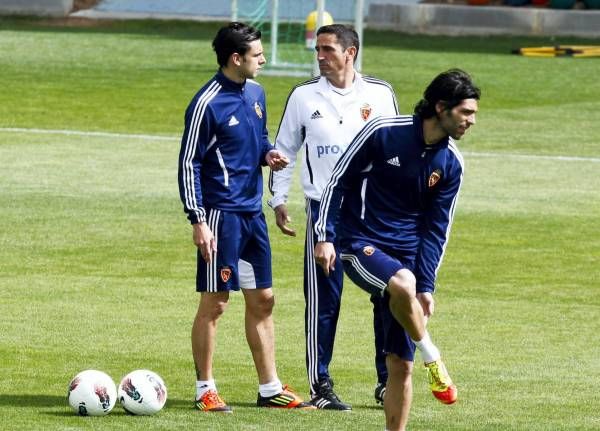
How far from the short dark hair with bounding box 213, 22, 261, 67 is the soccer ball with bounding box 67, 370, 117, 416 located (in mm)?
2030

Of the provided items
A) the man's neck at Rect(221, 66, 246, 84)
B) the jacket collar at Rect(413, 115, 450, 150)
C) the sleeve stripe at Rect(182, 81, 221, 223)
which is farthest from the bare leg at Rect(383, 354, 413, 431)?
the man's neck at Rect(221, 66, 246, 84)

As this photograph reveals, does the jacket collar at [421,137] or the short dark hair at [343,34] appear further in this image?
the short dark hair at [343,34]

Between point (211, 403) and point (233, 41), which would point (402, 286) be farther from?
point (233, 41)

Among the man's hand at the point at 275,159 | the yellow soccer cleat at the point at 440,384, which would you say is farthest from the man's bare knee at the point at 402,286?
the man's hand at the point at 275,159

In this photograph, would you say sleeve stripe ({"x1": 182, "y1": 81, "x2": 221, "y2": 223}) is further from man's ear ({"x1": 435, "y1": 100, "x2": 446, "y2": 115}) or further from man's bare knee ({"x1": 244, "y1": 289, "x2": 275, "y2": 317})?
man's ear ({"x1": 435, "y1": 100, "x2": 446, "y2": 115})

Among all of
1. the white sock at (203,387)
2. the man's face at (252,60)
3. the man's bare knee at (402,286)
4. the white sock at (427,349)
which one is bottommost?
the white sock at (203,387)

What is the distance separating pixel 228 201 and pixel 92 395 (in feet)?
4.66

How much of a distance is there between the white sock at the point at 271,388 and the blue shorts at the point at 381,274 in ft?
4.62

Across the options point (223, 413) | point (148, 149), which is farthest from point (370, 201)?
point (148, 149)

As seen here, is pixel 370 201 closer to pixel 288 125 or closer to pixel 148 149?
pixel 288 125

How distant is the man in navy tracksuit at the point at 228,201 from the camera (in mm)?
9445

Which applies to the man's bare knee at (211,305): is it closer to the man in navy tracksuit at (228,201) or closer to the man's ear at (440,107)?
the man in navy tracksuit at (228,201)

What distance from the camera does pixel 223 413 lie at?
947cm

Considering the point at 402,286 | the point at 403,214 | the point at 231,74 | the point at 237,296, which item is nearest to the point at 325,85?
the point at 231,74
